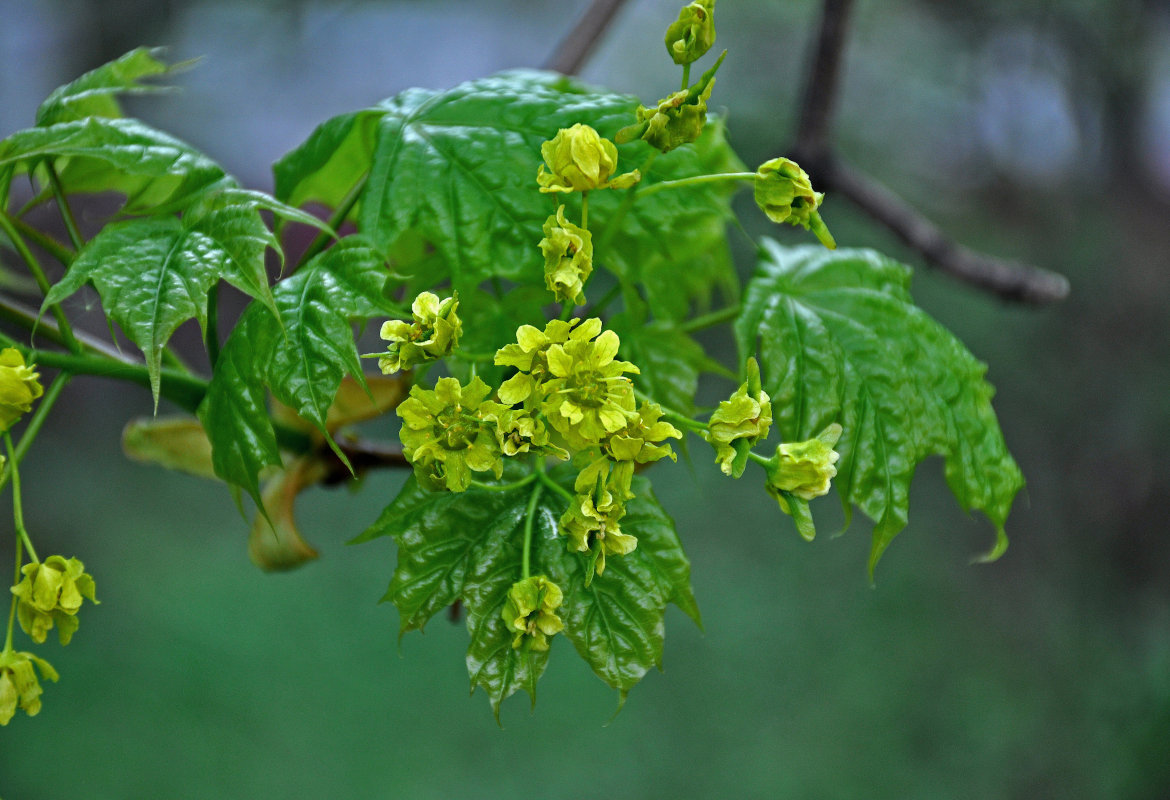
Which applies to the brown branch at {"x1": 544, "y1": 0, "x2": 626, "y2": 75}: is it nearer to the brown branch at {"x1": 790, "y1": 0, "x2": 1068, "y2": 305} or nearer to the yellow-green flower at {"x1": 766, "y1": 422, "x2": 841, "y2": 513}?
the brown branch at {"x1": 790, "y1": 0, "x2": 1068, "y2": 305}

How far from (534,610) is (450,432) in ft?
0.27

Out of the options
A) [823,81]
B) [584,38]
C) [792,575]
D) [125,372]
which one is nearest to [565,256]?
[125,372]

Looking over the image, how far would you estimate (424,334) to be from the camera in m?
0.35

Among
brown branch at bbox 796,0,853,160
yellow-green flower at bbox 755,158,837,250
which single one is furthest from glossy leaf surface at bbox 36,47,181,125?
brown branch at bbox 796,0,853,160

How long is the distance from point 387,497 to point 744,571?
3.21 feet

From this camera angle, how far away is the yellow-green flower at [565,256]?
1.11ft

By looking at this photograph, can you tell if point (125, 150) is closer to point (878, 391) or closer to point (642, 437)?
point (642, 437)

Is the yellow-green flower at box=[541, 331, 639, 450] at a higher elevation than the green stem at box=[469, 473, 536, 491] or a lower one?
higher

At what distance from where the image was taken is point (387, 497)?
228 cm

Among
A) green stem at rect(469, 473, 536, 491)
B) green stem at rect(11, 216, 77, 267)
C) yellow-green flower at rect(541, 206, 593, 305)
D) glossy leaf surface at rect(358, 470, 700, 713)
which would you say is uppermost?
yellow-green flower at rect(541, 206, 593, 305)

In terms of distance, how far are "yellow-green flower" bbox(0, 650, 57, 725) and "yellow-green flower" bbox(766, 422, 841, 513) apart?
323 mm

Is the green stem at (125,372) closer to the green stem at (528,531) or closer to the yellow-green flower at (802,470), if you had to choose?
the green stem at (528,531)

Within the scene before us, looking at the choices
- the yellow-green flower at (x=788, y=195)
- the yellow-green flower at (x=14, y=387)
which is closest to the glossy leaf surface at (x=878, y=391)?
the yellow-green flower at (x=788, y=195)

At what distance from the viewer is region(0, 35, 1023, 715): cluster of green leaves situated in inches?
15.1
